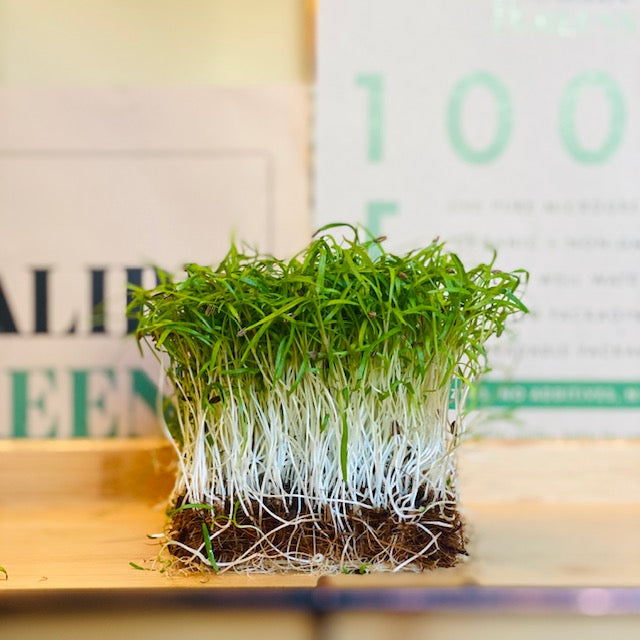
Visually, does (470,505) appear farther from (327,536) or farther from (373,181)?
(373,181)

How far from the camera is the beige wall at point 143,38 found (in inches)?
34.7

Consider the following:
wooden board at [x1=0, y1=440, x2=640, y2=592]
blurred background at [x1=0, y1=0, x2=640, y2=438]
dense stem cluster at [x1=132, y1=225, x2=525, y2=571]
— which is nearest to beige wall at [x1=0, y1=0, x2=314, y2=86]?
blurred background at [x1=0, y1=0, x2=640, y2=438]

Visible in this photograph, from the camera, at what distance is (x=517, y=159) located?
87 centimetres

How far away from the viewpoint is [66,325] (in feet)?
2.84

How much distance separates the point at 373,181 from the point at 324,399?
408mm

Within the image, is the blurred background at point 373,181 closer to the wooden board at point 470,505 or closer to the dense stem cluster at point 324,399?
the wooden board at point 470,505

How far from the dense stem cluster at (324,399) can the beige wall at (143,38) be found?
1.47 ft

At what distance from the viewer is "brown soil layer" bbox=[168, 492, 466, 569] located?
56 cm

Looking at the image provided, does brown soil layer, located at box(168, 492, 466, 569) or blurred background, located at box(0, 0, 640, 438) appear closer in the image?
brown soil layer, located at box(168, 492, 466, 569)

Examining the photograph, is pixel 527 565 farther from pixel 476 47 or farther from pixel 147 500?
pixel 476 47

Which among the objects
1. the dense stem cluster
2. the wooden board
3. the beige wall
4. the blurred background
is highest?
the beige wall

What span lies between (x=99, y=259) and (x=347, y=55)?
471mm

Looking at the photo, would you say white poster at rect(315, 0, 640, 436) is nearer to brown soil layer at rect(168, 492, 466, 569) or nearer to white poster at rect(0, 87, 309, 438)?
white poster at rect(0, 87, 309, 438)

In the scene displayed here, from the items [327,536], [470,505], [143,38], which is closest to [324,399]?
[327,536]
